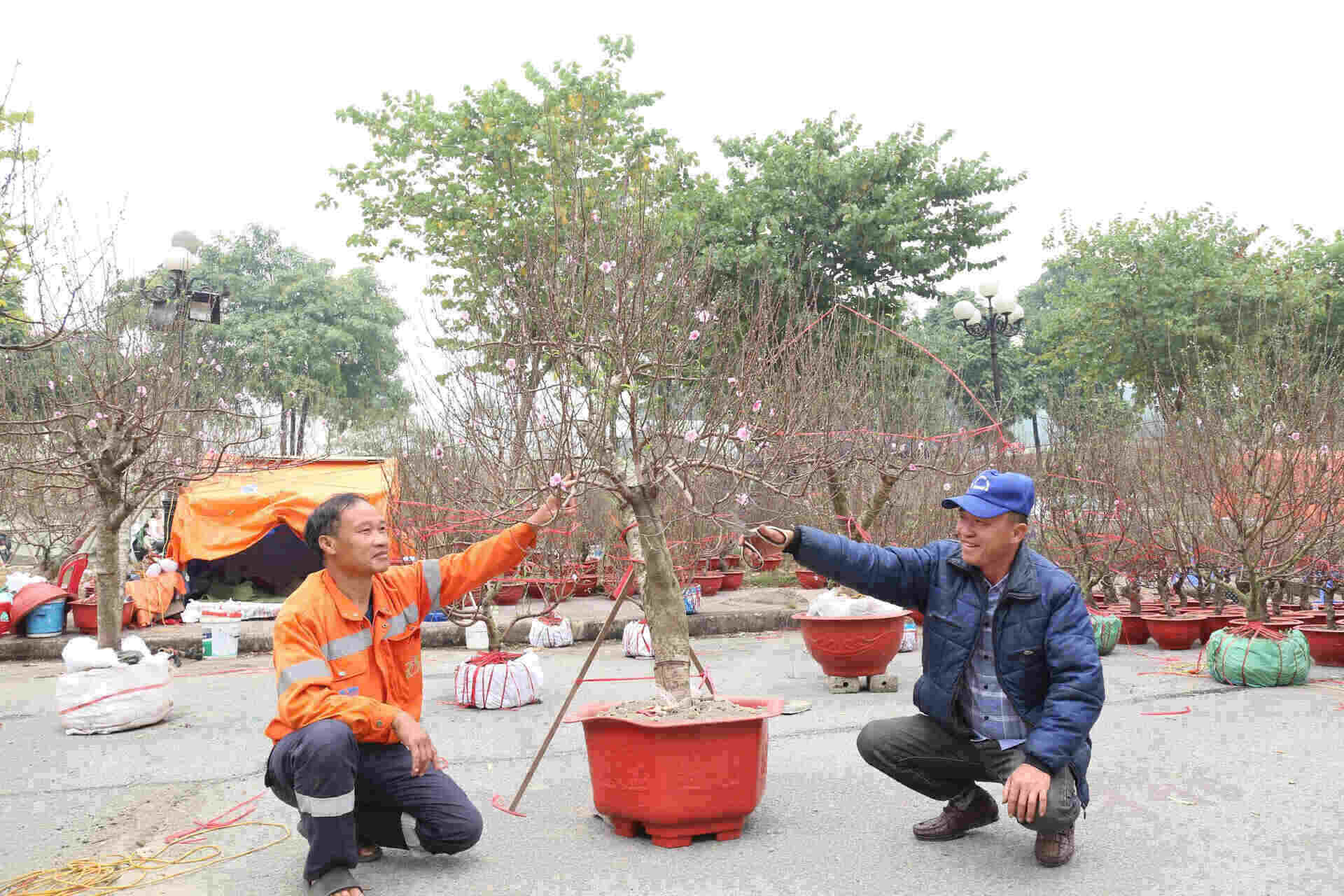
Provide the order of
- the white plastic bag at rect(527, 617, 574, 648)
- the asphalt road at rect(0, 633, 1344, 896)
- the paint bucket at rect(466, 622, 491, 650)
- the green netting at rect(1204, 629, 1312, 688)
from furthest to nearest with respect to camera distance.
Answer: the white plastic bag at rect(527, 617, 574, 648) < the paint bucket at rect(466, 622, 491, 650) < the green netting at rect(1204, 629, 1312, 688) < the asphalt road at rect(0, 633, 1344, 896)

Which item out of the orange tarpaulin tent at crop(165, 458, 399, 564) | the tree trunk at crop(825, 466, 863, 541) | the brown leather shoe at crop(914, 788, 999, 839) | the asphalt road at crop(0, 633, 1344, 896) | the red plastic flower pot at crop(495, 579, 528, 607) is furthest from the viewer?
the red plastic flower pot at crop(495, 579, 528, 607)

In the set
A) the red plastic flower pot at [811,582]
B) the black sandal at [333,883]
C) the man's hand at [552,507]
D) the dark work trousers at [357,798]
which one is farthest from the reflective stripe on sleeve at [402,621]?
the red plastic flower pot at [811,582]

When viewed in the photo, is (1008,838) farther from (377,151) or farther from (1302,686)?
(377,151)

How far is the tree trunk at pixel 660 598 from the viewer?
436 centimetres

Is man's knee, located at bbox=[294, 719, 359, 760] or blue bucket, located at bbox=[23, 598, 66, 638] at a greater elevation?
man's knee, located at bbox=[294, 719, 359, 760]

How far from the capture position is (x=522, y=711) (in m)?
7.61

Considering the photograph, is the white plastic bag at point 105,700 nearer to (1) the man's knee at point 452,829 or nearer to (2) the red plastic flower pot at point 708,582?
(1) the man's knee at point 452,829

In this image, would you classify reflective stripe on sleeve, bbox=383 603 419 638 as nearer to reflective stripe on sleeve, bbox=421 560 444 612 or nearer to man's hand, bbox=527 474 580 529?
reflective stripe on sleeve, bbox=421 560 444 612

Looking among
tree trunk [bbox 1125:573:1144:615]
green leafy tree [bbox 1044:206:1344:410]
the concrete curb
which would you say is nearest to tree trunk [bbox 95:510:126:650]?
the concrete curb

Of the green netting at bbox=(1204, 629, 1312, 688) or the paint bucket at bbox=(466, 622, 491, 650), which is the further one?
the paint bucket at bbox=(466, 622, 491, 650)

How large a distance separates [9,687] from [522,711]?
17.5 feet

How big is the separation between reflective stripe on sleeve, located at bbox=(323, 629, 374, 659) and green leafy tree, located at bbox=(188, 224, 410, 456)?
30217mm

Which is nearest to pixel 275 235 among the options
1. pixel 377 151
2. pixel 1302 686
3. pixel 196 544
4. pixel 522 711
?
pixel 377 151

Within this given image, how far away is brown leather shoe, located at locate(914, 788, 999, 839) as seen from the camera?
13.1 feet
